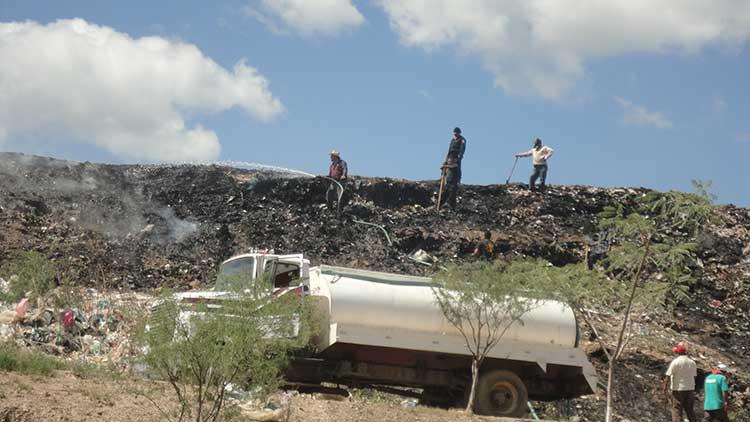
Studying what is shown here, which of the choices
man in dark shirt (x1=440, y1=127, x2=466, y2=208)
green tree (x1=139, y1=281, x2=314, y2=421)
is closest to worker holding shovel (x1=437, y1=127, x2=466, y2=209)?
man in dark shirt (x1=440, y1=127, x2=466, y2=208)

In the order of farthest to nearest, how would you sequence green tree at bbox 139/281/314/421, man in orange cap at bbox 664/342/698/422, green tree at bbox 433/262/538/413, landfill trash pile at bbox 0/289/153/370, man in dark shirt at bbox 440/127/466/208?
man in dark shirt at bbox 440/127/466/208
landfill trash pile at bbox 0/289/153/370
man in orange cap at bbox 664/342/698/422
green tree at bbox 433/262/538/413
green tree at bbox 139/281/314/421

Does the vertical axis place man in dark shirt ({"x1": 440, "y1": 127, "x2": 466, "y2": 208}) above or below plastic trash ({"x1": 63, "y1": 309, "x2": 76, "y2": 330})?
above

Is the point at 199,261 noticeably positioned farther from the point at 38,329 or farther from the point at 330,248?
the point at 38,329

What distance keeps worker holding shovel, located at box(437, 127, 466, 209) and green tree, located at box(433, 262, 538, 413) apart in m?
10.0

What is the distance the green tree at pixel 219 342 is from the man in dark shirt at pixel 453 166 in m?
14.5

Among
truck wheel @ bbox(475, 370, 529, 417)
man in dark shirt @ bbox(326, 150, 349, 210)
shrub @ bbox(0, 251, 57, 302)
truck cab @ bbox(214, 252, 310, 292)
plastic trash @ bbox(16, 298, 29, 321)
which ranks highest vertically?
man in dark shirt @ bbox(326, 150, 349, 210)

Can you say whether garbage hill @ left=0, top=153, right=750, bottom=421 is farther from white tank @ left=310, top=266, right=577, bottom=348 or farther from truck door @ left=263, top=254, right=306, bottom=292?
truck door @ left=263, top=254, right=306, bottom=292

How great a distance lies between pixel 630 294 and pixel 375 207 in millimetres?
12420

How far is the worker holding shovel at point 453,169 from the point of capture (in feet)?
76.9

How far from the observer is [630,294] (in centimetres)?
1254

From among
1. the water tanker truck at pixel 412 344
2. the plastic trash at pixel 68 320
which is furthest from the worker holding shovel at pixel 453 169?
the plastic trash at pixel 68 320

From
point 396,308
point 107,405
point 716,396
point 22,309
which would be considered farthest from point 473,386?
point 22,309

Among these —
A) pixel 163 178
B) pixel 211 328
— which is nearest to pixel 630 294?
pixel 211 328

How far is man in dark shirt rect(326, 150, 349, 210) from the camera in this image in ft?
77.9
